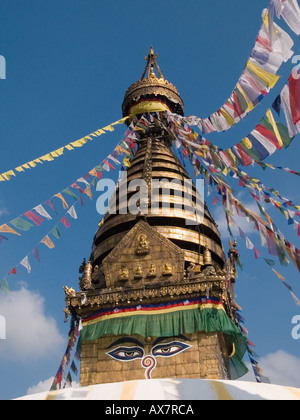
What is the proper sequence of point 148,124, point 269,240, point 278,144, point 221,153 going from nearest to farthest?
point 278,144 < point 269,240 < point 221,153 < point 148,124

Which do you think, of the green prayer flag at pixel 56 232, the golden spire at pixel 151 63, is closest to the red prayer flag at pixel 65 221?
the green prayer flag at pixel 56 232

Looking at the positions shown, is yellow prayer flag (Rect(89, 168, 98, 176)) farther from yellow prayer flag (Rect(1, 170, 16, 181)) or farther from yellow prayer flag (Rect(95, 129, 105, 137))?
yellow prayer flag (Rect(1, 170, 16, 181))

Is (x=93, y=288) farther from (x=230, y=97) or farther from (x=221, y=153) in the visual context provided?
(x=230, y=97)

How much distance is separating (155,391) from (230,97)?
599cm

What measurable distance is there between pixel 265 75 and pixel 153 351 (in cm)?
672

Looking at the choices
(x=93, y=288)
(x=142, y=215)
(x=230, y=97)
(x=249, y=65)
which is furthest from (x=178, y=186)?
Answer: (x=249, y=65)

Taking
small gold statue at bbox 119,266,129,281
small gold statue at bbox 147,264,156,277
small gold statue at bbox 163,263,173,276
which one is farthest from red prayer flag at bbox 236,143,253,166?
small gold statue at bbox 119,266,129,281

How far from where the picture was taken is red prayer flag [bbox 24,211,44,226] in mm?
11000

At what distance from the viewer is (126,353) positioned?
38.9 ft

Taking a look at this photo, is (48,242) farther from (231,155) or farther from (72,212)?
(231,155)

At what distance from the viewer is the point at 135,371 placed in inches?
452

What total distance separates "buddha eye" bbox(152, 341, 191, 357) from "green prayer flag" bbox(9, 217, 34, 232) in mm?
4103

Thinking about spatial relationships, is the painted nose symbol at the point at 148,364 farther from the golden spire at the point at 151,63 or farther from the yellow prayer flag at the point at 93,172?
the golden spire at the point at 151,63

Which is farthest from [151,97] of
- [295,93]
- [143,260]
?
[295,93]
